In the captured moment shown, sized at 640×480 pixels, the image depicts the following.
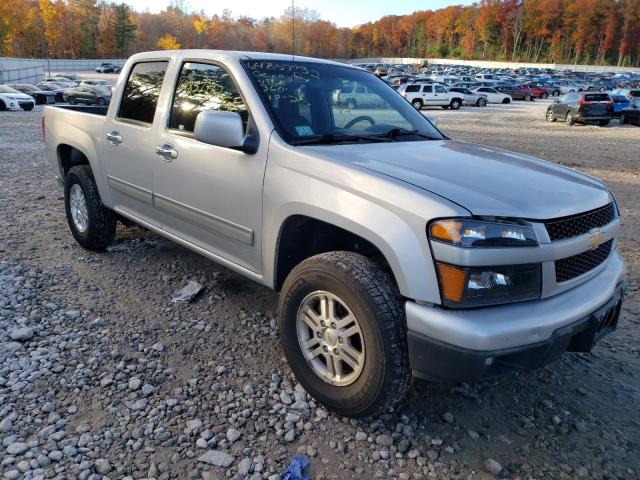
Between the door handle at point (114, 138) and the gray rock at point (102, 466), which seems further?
the door handle at point (114, 138)

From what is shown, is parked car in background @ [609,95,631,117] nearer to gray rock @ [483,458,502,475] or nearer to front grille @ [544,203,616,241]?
front grille @ [544,203,616,241]

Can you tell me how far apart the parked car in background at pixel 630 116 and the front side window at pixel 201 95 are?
2498 cm

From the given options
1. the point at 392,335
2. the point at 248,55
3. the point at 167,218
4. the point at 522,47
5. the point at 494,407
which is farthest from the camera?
the point at 522,47

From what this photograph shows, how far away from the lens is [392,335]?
94.7 inches

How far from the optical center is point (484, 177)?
2742 mm

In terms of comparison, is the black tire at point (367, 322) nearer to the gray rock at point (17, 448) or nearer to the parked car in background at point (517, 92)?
the gray rock at point (17, 448)

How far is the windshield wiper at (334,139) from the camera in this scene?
3.15m

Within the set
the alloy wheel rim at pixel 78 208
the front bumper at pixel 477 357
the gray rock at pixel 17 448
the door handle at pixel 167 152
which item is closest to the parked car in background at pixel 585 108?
the alloy wheel rim at pixel 78 208

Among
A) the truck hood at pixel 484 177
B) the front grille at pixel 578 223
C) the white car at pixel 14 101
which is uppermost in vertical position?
the truck hood at pixel 484 177

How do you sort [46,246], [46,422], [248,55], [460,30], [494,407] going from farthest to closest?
[460,30] → [46,246] → [248,55] → [494,407] → [46,422]

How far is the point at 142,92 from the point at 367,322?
9.85 ft

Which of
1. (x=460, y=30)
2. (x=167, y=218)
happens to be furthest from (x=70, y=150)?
(x=460, y=30)

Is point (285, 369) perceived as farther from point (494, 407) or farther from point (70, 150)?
point (70, 150)

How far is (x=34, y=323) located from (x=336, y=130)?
2.59 metres
